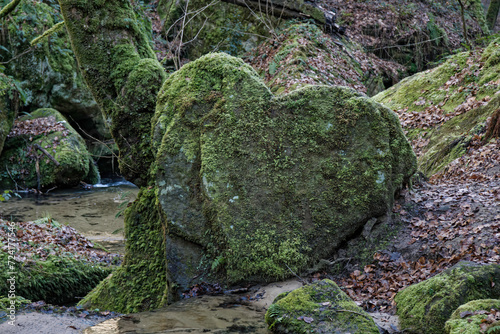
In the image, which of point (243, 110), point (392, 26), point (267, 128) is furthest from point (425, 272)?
point (392, 26)

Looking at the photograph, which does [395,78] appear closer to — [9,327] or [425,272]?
[425,272]

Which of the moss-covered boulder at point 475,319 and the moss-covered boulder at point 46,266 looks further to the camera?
the moss-covered boulder at point 46,266

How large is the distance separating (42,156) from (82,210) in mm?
3496

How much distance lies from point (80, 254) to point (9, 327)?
357 centimetres

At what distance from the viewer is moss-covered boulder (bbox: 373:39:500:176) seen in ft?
28.2

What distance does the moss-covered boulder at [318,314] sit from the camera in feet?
12.1

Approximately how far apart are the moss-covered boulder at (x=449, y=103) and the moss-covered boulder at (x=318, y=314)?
5.33 metres

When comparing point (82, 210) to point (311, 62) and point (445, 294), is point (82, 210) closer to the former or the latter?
point (311, 62)

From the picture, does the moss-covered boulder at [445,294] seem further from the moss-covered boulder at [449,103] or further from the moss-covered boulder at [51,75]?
the moss-covered boulder at [51,75]

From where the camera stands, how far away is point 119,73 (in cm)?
612

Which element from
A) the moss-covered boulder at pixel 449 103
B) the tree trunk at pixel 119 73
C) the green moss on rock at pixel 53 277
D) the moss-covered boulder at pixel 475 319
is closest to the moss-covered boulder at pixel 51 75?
the tree trunk at pixel 119 73

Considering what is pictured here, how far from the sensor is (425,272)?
4680mm

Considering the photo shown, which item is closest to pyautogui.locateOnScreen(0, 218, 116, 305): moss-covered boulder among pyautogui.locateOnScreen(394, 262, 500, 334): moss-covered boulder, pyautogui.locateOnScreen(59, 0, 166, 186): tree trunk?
pyautogui.locateOnScreen(59, 0, 166, 186): tree trunk

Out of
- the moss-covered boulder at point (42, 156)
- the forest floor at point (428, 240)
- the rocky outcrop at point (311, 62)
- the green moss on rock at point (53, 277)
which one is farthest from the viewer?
the moss-covered boulder at point (42, 156)
